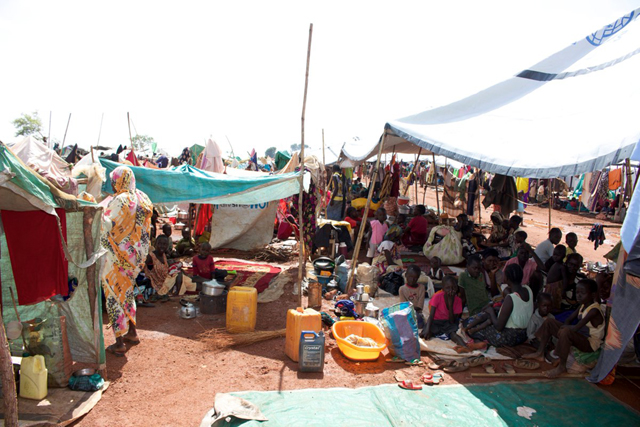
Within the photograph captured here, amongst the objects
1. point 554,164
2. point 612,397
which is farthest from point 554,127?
point 612,397

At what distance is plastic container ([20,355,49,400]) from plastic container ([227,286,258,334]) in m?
2.17

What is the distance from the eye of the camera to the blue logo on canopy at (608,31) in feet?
18.3

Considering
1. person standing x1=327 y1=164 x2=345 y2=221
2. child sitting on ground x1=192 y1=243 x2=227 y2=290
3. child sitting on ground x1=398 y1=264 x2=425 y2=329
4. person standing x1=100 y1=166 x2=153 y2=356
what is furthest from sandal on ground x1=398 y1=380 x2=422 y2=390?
person standing x1=327 y1=164 x2=345 y2=221

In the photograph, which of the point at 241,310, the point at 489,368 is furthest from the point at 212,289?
the point at 489,368

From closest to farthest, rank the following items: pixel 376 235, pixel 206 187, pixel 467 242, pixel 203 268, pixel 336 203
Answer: pixel 203 268 → pixel 206 187 → pixel 376 235 → pixel 467 242 → pixel 336 203

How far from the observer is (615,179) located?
648 inches

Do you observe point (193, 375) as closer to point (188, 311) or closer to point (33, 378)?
point (33, 378)

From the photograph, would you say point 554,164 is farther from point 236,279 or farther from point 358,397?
point 236,279

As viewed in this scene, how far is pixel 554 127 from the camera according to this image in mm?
5324

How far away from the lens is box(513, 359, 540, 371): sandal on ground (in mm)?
4734

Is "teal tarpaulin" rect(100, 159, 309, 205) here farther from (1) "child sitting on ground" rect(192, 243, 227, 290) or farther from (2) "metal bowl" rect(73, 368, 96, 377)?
(2) "metal bowl" rect(73, 368, 96, 377)

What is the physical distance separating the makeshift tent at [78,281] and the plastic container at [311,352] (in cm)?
194

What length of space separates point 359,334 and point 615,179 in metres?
15.8

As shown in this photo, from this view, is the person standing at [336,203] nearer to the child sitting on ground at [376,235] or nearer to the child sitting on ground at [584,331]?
the child sitting on ground at [376,235]
